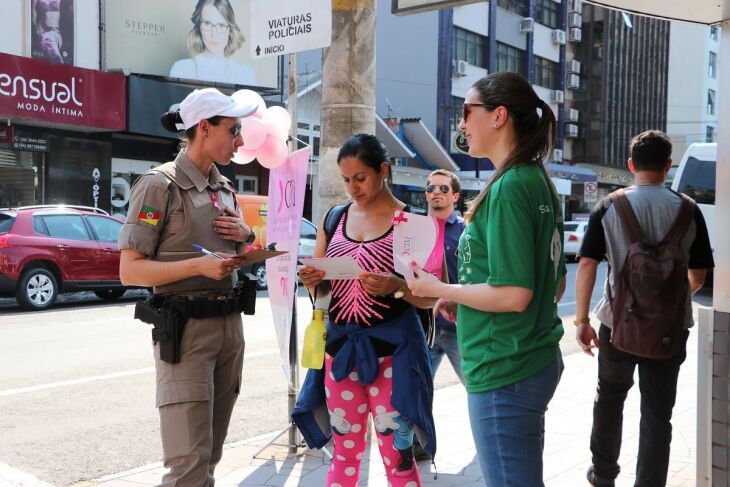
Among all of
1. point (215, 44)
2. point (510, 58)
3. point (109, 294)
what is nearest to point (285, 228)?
point (109, 294)

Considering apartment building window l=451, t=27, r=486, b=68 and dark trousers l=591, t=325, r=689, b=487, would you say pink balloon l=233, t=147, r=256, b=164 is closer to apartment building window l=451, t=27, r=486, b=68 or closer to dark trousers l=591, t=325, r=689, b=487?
dark trousers l=591, t=325, r=689, b=487

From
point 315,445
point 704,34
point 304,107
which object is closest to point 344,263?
point 315,445

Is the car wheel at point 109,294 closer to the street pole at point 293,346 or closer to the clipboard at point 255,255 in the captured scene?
the street pole at point 293,346

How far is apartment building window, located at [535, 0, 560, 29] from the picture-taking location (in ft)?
143

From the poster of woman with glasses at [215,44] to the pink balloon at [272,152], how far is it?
19937 mm

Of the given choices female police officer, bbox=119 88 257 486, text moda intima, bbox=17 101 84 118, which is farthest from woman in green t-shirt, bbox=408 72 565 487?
A: text moda intima, bbox=17 101 84 118

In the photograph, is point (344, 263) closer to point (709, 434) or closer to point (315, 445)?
point (315, 445)

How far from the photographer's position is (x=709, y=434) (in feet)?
12.1

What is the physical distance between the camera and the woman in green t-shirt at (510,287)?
2369mm

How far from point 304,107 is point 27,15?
1039 cm

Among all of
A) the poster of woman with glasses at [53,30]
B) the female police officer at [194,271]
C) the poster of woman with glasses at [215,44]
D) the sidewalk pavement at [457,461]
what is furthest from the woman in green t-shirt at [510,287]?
the poster of woman with glasses at [215,44]

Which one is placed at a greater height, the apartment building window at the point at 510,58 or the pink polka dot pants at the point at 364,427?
the apartment building window at the point at 510,58

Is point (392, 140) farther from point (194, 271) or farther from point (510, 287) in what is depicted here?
point (510, 287)

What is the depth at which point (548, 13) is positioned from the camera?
44.3m
